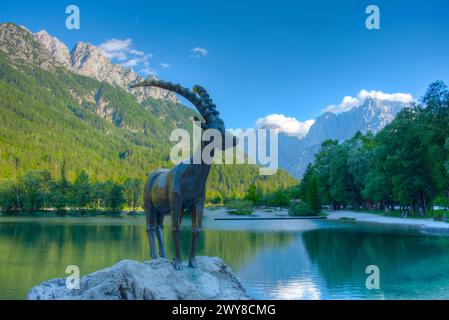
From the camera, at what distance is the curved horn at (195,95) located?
7340 mm

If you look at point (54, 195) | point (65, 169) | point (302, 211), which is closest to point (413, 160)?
point (302, 211)

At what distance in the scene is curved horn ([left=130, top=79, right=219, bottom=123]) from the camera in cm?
734

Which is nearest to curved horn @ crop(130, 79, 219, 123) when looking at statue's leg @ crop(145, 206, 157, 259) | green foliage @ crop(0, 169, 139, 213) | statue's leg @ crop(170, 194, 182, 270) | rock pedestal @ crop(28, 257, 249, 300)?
statue's leg @ crop(170, 194, 182, 270)

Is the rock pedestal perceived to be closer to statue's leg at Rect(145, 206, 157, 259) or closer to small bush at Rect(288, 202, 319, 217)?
statue's leg at Rect(145, 206, 157, 259)

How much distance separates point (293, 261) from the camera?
1938cm

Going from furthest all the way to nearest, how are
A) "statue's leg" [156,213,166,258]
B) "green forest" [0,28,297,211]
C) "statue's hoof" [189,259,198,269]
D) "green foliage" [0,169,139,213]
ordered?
"green forest" [0,28,297,211]
"green foliage" [0,169,139,213]
"statue's leg" [156,213,166,258]
"statue's hoof" [189,259,198,269]

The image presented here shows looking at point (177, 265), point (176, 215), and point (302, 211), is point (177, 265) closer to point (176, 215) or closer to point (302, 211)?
point (176, 215)

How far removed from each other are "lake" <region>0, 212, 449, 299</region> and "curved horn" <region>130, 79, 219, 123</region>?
15.4 feet

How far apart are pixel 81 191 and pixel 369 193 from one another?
51967 mm

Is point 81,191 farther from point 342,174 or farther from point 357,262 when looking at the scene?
point 357,262

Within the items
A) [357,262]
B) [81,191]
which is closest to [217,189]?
[81,191]

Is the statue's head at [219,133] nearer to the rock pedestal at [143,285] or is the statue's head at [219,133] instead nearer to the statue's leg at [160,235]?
the statue's leg at [160,235]

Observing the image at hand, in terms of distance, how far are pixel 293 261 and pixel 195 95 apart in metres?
13.8
